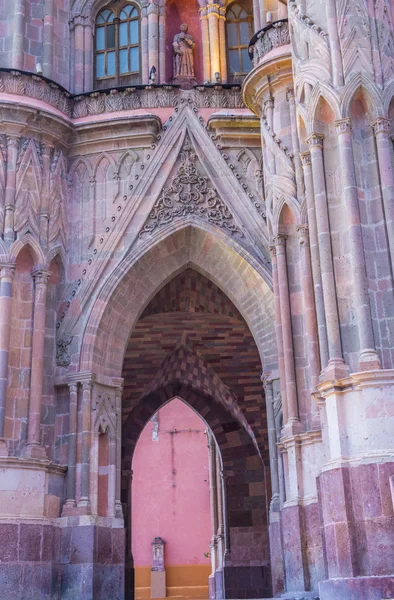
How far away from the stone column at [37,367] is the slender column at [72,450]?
568mm

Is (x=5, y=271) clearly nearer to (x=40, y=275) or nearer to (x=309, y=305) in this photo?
(x=40, y=275)

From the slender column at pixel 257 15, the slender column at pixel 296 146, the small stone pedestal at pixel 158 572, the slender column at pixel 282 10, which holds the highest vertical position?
the slender column at pixel 257 15

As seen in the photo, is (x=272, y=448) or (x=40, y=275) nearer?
(x=272, y=448)

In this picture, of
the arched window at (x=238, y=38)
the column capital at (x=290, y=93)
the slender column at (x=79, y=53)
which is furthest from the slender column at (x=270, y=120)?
the slender column at (x=79, y=53)

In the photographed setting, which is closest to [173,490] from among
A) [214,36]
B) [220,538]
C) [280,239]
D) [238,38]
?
[220,538]

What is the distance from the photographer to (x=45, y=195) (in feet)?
58.5

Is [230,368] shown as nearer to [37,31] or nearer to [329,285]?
[37,31]

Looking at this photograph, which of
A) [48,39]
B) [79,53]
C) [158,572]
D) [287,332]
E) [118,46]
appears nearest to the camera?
[287,332]

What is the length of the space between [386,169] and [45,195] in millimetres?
7419

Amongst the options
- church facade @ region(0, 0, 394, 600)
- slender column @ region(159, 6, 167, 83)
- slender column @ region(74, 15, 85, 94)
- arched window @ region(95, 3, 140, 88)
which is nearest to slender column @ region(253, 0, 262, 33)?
church facade @ region(0, 0, 394, 600)

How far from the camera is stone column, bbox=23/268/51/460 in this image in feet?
53.1

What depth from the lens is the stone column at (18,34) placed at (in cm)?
1880

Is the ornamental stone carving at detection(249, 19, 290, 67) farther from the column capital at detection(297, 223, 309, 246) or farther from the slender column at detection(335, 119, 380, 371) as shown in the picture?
the slender column at detection(335, 119, 380, 371)

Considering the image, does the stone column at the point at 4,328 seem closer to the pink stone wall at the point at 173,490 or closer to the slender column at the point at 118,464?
the slender column at the point at 118,464
